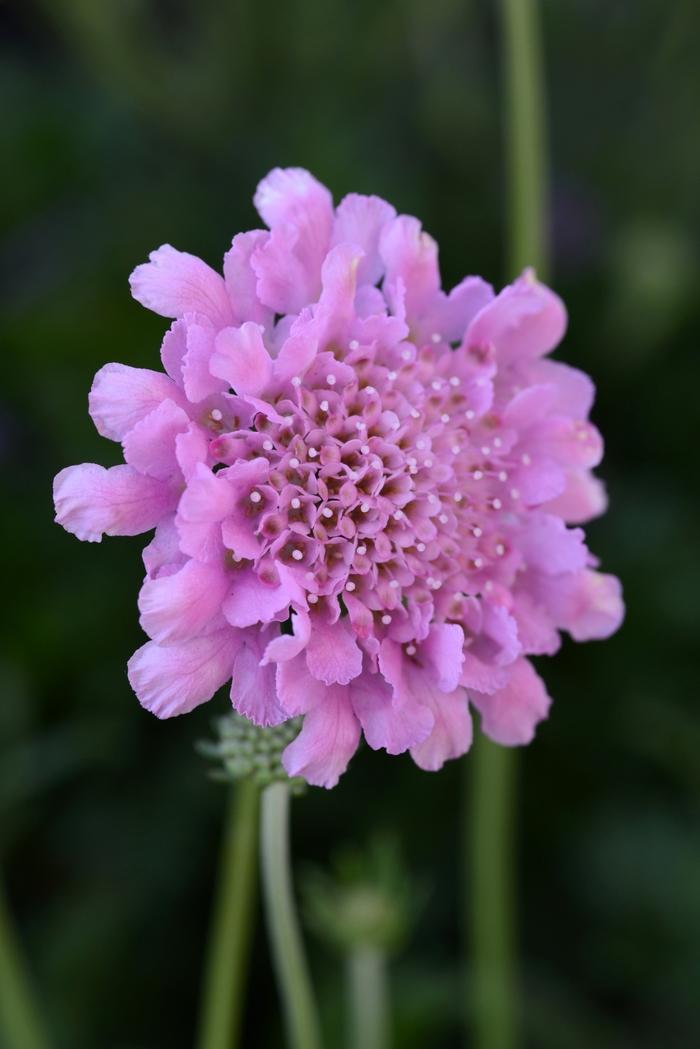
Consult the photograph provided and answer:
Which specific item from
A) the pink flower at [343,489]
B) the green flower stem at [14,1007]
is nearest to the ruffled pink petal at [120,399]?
the pink flower at [343,489]

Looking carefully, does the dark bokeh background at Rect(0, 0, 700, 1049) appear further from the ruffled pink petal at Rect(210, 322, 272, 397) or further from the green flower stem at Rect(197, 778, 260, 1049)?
the ruffled pink petal at Rect(210, 322, 272, 397)

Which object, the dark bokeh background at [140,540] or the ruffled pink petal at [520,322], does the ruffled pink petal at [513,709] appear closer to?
the ruffled pink petal at [520,322]

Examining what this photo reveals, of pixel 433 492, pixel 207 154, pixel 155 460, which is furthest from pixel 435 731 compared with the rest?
pixel 207 154

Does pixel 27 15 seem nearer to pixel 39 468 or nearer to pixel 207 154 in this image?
pixel 207 154

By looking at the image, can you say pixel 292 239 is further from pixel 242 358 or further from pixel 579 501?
pixel 579 501

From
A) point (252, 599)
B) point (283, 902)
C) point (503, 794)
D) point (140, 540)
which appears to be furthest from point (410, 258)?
point (140, 540)
